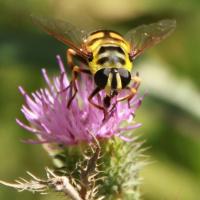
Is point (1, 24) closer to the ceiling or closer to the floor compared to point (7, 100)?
closer to the ceiling

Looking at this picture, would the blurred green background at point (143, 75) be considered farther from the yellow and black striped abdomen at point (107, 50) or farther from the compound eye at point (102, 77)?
the compound eye at point (102, 77)

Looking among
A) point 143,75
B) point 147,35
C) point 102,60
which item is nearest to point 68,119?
point 102,60

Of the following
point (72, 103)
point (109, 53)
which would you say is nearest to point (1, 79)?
point (72, 103)

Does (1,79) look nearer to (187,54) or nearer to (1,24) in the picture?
(1,24)

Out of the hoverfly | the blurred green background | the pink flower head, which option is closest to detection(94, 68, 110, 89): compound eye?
the hoverfly

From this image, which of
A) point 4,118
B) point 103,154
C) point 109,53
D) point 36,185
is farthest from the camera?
point 4,118

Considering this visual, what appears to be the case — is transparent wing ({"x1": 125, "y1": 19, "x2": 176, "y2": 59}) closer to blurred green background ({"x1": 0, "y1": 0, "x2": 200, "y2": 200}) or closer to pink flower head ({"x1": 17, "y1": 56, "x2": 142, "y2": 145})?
pink flower head ({"x1": 17, "y1": 56, "x2": 142, "y2": 145})

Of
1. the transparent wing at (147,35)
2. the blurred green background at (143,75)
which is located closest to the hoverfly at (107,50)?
the transparent wing at (147,35)

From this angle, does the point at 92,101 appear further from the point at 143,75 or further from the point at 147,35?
the point at 143,75
